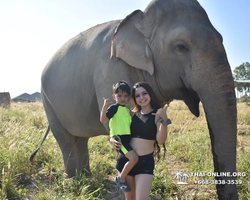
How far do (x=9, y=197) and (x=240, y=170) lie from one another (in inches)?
118

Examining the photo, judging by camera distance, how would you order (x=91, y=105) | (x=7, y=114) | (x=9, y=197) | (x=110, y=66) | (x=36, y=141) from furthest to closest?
1. (x=7, y=114)
2. (x=36, y=141)
3. (x=91, y=105)
4. (x=9, y=197)
5. (x=110, y=66)

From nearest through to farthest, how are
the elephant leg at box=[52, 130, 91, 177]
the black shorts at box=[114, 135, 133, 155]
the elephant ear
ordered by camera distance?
the black shorts at box=[114, 135, 133, 155] → the elephant ear → the elephant leg at box=[52, 130, 91, 177]

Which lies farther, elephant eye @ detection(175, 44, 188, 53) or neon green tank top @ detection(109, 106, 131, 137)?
elephant eye @ detection(175, 44, 188, 53)

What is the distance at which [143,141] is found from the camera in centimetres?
206

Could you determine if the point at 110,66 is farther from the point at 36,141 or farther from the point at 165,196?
the point at 36,141

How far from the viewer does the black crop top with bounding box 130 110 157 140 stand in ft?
6.66

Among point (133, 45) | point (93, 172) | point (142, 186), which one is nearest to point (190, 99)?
point (133, 45)

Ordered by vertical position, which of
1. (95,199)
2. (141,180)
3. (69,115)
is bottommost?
(95,199)

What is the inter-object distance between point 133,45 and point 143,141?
109 centimetres

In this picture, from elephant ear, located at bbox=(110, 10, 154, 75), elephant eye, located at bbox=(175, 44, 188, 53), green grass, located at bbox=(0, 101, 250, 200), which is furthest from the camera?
green grass, located at bbox=(0, 101, 250, 200)

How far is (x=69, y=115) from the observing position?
3.68 meters

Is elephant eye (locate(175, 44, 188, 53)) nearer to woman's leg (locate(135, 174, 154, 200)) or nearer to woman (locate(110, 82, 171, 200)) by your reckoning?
woman (locate(110, 82, 171, 200))

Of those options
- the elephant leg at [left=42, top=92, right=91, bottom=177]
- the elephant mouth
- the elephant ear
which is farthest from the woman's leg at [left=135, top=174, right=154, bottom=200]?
the elephant leg at [left=42, top=92, right=91, bottom=177]

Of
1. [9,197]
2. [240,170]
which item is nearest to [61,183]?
[9,197]
